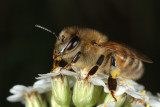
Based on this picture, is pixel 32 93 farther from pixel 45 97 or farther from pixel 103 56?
pixel 103 56

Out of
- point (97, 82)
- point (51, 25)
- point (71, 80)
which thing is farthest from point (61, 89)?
point (51, 25)

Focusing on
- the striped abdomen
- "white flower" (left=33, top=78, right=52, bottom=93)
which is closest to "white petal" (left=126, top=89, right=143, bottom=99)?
the striped abdomen

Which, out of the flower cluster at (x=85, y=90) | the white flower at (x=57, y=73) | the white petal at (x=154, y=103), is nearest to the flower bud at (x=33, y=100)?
the flower cluster at (x=85, y=90)

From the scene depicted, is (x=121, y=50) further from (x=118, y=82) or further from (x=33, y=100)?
(x=33, y=100)

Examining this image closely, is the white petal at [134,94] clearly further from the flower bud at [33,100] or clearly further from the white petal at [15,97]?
the white petal at [15,97]

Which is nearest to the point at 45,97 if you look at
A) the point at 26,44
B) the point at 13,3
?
the point at 26,44

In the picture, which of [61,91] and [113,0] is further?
[113,0]

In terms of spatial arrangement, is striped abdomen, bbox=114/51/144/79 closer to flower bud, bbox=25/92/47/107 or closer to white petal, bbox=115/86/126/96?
white petal, bbox=115/86/126/96
